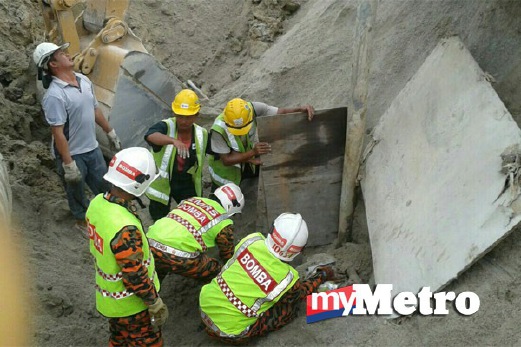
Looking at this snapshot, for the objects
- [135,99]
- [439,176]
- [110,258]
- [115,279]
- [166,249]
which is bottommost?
[135,99]

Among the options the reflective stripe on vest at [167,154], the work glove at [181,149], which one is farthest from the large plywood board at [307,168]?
the reflective stripe on vest at [167,154]

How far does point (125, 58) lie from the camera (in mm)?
7410

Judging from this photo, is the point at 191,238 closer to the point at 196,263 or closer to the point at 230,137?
the point at 196,263

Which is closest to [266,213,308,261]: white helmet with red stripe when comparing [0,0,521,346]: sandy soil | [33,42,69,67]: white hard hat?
[0,0,521,346]: sandy soil

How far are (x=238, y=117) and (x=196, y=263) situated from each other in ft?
4.71

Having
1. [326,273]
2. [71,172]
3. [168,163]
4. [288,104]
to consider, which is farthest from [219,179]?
[288,104]

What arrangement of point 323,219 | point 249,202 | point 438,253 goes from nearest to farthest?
point 438,253
point 323,219
point 249,202

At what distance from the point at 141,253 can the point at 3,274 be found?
126 cm

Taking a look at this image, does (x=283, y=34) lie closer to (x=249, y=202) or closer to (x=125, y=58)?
(x=125, y=58)

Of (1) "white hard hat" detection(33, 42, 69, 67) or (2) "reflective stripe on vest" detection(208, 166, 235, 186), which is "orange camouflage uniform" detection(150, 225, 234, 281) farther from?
(1) "white hard hat" detection(33, 42, 69, 67)

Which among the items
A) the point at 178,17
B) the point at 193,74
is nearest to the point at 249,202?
the point at 193,74

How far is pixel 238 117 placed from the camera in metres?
5.61

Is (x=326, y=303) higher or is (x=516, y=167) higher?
(x=516, y=167)

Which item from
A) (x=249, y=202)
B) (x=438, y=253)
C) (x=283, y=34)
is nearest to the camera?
(x=438, y=253)
